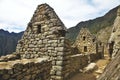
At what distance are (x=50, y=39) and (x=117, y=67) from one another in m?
6.91

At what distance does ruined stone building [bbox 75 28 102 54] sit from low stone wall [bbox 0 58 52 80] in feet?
52.6

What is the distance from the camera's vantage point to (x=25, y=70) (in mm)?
6340

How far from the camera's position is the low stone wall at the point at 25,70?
18.2 feet

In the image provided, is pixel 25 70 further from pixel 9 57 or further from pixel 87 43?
pixel 87 43

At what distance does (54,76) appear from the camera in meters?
8.81

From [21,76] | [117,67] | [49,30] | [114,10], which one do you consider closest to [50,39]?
[49,30]

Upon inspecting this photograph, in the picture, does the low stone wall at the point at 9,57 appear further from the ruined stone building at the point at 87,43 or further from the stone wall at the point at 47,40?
the ruined stone building at the point at 87,43

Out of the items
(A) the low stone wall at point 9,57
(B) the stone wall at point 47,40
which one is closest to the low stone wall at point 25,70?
(B) the stone wall at point 47,40

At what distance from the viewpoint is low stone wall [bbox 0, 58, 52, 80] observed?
5.54 m

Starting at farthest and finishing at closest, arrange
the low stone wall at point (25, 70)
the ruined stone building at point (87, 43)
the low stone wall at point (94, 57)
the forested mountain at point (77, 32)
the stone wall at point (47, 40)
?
the forested mountain at point (77, 32) < the ruined stone building at point (87, 43) < the low stone wall at point (94, 57) < the stone wall at point (47, 40) < the low stone wall at point (25, 70)

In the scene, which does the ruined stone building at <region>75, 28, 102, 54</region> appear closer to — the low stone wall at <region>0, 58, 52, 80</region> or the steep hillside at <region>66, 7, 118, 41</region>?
the low stone wall at <region>0, 58, 52, 80</region>

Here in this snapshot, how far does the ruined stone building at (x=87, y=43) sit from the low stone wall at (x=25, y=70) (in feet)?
52.6

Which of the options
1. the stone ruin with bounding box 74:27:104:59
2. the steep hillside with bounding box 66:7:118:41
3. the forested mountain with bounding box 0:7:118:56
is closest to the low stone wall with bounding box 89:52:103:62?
the stone ruin with bounding box 74:27:104:59

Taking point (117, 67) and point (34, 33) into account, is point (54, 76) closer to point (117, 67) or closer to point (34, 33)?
point (34, 33)
